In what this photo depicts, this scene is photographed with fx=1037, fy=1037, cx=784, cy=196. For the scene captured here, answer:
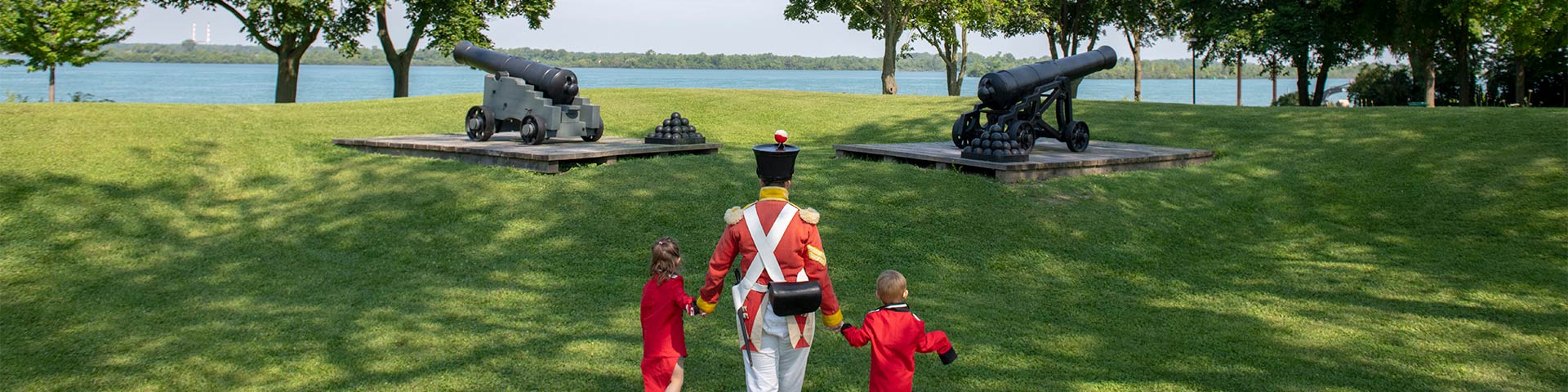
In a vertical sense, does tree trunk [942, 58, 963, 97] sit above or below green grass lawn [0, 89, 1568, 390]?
above

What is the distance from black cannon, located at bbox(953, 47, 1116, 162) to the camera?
12094mm

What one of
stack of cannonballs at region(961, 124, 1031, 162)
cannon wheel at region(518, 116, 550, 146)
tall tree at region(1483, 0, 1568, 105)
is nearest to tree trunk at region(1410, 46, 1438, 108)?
tall tree at region(1483, 0, 1568, 105)

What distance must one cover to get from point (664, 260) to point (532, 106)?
905 cm

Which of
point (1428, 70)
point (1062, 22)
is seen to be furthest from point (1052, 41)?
point (1428, 70)

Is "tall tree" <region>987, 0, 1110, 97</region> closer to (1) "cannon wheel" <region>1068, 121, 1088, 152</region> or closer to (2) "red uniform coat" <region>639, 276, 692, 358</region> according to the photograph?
(1) "cannon wheel" <region>1068, 121, 1088, 152</region>

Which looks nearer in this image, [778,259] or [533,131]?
[778,259]

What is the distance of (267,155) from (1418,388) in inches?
521

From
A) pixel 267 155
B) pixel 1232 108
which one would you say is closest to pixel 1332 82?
pixel 1232 108

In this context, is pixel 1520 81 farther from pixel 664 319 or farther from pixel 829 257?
pixel 664 319

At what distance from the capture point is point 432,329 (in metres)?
7.55

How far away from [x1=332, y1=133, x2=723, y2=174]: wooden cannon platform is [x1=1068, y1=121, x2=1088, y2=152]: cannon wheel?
4770 mm

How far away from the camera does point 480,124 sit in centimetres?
1441

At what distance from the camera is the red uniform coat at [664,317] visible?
5.52 meters

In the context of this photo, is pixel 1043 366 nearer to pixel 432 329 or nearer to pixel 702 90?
pixel 432 329
